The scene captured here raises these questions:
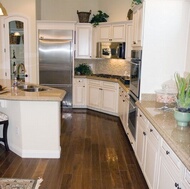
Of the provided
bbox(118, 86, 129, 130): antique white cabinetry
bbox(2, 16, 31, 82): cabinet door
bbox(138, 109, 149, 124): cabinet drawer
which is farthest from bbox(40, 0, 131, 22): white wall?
bbox(138, 109, 149, 124): cabinet drawer

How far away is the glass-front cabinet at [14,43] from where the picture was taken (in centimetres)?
619

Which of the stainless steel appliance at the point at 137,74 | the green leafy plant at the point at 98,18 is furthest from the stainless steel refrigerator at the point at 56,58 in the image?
the stainless steel appliance at the point at 137,74

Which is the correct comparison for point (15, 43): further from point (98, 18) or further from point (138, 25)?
point (138, 25)

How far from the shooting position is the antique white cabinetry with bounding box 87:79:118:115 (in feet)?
19.5

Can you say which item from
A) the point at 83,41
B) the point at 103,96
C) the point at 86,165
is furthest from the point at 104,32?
the point at 86,165

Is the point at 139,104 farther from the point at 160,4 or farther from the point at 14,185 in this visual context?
the point at 14,185

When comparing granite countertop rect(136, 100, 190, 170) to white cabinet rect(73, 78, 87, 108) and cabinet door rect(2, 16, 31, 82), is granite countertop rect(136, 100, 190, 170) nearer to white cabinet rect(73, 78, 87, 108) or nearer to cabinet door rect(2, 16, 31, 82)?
white cabinet rect(73, 78, 87, 108)

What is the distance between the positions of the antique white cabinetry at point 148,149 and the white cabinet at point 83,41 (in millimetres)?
3632

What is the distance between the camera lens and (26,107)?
349 centimetres

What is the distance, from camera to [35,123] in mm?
3537

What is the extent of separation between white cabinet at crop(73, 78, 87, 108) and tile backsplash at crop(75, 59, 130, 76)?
2.31 ft

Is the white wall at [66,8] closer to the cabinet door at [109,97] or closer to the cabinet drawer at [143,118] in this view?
the cabinet door at [109,97]

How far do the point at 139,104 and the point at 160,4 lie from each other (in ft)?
4.54

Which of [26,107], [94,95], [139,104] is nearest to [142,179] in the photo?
[139,104]
